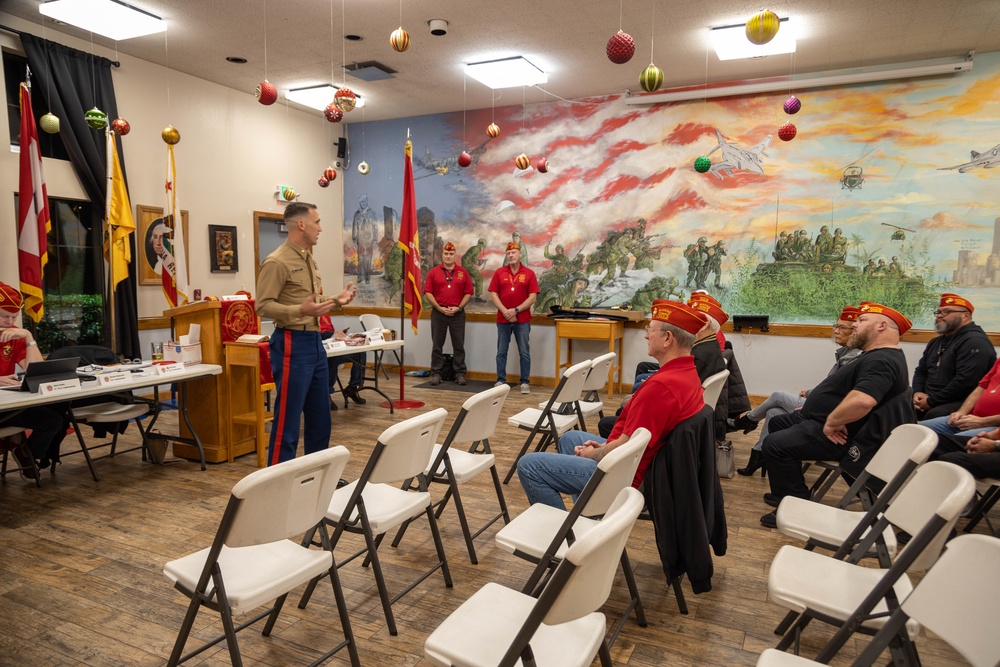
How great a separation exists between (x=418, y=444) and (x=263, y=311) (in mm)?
1771

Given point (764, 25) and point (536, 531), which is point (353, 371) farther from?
point (764, 25)

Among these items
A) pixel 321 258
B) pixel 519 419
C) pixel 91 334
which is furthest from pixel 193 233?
pixel 519 419

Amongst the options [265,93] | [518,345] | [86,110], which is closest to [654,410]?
[265,93]

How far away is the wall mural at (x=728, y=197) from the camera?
Result: 6363 millimetres

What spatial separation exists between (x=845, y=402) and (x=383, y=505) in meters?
2.45

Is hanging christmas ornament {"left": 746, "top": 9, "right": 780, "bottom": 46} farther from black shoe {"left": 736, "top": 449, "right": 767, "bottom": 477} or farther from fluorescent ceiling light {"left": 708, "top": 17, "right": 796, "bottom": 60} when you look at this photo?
black shoe {"left": 736, "top": 449, "right": 767, "bottom": 477}

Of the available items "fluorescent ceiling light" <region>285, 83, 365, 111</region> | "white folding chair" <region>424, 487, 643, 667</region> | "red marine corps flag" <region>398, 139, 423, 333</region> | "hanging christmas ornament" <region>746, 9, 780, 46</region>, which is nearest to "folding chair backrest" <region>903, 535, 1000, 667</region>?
"white folding chair" <region>424, 487, 643, 667</region>

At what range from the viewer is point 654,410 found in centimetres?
254

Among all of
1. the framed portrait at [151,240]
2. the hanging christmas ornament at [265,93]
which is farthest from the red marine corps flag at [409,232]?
the framed portrait at [151,240]

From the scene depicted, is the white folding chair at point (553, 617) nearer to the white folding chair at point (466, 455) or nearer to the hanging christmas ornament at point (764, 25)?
the white folding chair at point (466, 455)

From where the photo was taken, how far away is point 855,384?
3.39 metres

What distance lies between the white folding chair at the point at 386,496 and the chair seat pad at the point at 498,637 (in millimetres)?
668

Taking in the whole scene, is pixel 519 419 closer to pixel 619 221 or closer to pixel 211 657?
pixel 211 657

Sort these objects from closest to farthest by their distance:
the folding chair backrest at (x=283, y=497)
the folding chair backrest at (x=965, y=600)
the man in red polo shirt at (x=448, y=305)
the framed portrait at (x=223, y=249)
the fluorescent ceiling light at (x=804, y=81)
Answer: the folding chair backrest at (x=965, y=600), the folding chair backrest at (x=283, y=497), the fluorescent ceiling light at (x=804, y=81), the framed portrait at (x=223, y=249), the man in red polo shirt at (x=448, y=305)
